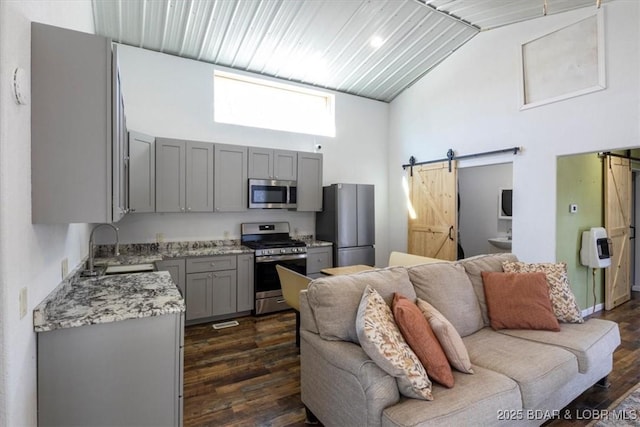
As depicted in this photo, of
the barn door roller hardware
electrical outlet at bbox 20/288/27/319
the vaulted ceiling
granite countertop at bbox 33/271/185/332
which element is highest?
the vaulted ceiling

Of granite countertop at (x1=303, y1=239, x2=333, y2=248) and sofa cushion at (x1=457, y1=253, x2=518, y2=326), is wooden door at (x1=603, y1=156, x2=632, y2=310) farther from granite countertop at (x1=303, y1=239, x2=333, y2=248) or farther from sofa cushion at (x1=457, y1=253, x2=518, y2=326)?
granite countertop at (x1=303, y1=239, x2=333, y2=248)

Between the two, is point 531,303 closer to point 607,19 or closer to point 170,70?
point 607,19

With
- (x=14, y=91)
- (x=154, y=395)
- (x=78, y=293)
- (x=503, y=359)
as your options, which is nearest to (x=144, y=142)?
(x=78, y=293)

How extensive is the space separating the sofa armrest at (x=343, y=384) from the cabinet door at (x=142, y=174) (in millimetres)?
2696

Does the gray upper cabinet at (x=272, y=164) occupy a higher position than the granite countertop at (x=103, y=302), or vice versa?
the gray upper cabinet at (x=272, y=164)

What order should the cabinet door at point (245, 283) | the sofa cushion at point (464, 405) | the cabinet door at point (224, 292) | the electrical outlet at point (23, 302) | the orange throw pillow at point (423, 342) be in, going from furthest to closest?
the cabinet door at point (245, 283)
the cabinet door at point (224, 292)
the orange throw pillow at point (423, 342)
the sofa cushion at point (464, 405)
the electrical outlet at point (23, 302)

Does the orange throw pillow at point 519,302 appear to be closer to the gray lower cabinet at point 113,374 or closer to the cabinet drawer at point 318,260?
the gray lower cabinet at point 113,374

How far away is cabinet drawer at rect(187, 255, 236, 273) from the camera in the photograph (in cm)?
386

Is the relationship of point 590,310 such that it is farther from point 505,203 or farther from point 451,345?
point 451,345

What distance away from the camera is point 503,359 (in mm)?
1983

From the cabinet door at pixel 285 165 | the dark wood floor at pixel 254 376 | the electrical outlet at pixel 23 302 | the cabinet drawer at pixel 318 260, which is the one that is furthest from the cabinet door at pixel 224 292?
the electrical outlet at pixel 23 302

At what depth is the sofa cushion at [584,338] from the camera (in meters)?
2.11

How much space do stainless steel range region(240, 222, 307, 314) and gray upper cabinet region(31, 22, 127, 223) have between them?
2730mm

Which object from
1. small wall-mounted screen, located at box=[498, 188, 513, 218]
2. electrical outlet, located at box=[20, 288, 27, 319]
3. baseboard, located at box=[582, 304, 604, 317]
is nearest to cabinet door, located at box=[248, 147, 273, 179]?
electrical outlet, located at box=[20, 288, 27, 319]
